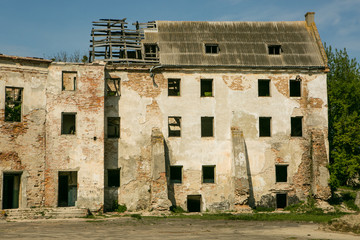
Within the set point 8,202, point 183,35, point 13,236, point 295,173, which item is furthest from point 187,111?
point 13,236

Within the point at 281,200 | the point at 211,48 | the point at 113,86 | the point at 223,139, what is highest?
the point at 211,48

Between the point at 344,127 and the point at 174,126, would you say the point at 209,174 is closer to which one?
the point at 174,126

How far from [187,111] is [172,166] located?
368 cm

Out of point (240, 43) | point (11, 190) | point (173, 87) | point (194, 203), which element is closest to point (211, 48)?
point (240, 43)

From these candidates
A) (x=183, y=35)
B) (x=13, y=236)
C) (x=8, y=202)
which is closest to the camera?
(x=13, y=236)

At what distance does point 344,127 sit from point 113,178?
16656 mm

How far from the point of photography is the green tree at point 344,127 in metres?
33.7

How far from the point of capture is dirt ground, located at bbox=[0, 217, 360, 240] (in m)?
20.0

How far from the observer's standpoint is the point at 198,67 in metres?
32.4

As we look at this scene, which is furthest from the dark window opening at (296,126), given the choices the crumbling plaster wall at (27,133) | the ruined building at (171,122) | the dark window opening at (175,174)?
the crumbling plaster wall at (27,133)

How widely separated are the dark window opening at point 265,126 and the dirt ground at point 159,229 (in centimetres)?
846

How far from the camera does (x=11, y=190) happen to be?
28.2m

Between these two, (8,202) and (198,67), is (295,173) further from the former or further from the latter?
(8,202)

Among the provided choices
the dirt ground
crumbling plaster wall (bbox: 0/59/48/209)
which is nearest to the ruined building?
crumbling plaster wall (bbox: 0/59/48/209)
